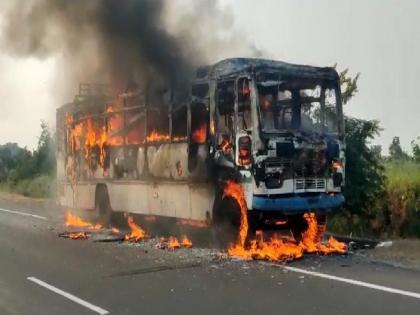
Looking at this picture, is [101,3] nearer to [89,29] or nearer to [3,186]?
[89,29]

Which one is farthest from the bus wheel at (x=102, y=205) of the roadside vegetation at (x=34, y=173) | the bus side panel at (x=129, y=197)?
the roadside vegetation at (x=34, y=173)

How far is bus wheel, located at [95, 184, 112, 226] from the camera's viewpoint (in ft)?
47.2

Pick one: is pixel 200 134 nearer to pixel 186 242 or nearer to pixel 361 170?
pixel 186 242

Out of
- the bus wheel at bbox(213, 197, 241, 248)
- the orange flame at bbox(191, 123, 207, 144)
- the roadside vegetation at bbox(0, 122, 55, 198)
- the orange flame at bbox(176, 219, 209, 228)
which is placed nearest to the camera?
the bus wheel at bbox(213, 197, 241, 248)

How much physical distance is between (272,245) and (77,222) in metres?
7.62

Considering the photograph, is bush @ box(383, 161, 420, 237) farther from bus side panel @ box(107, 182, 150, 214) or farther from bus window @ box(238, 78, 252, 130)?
bus side panel @ box(107, 182, 150, 214)

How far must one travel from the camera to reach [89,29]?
16.4m

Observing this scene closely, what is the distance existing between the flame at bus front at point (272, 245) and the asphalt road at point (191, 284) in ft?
1.33

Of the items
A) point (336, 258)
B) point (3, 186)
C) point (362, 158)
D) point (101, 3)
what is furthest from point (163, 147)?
point (3, 186)

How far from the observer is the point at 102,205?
1466 cm

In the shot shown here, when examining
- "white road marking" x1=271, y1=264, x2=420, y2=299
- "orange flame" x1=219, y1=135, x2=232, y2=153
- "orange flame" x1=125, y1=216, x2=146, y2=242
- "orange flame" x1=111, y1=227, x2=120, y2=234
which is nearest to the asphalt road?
"white road marking" x1=271, y1=264, x2=420, y2=299

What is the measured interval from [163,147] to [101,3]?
20.8 feet

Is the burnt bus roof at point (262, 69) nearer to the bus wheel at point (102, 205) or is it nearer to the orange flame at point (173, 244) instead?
the orange flame at point (173, 244)

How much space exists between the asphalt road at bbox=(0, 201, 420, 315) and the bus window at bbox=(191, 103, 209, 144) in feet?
6.66
